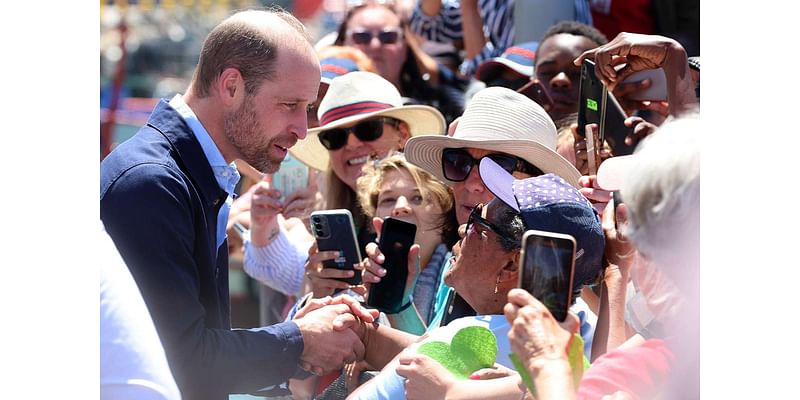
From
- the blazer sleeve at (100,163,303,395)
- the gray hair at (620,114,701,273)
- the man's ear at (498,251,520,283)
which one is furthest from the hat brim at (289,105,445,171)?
the gray hair at (620,114,701,273)

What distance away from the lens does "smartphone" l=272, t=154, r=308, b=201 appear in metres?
4.20

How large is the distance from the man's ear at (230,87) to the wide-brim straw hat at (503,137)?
0.67 meters

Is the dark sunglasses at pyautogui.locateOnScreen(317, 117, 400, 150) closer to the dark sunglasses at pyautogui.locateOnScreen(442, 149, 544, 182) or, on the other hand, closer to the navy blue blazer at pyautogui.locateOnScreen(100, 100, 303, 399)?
the dark sunglasses at pyautogui.locateOnScreen(442, 149, 544, 182)

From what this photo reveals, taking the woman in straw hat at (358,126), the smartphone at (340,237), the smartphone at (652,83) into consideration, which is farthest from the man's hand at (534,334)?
the woman in straw hat at (358,126)

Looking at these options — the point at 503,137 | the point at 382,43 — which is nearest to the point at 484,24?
the point at 382,43

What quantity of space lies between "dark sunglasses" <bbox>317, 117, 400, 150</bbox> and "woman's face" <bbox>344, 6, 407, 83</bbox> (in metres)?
0.97

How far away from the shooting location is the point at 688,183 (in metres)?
1.64

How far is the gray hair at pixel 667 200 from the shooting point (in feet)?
5.37

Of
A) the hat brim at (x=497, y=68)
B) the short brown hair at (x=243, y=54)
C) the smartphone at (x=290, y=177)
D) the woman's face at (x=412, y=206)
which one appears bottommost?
the smartphone at (x=290, y=177)

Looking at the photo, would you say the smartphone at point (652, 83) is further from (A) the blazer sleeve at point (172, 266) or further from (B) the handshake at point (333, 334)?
(A) the blazer sleeve at point (172, 266)

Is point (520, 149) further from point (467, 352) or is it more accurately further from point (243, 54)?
point (467, 352)
